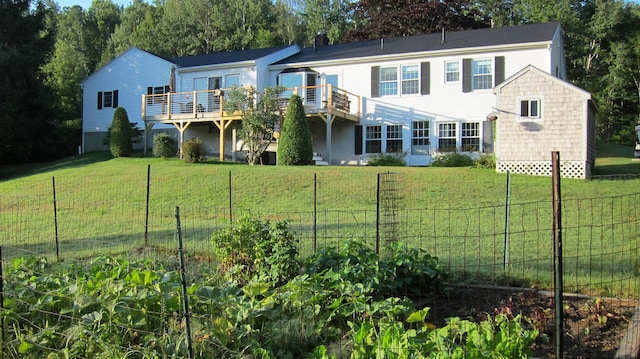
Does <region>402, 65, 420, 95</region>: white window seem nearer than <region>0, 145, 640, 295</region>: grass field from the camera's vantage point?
No

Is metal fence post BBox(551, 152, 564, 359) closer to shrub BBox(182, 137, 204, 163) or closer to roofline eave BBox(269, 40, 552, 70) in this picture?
shrub BBox(182, 137, 204, 163)

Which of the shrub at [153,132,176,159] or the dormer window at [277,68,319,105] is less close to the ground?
the dormer window at [277,68,319,105]

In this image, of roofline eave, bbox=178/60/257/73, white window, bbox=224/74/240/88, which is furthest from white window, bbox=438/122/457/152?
white window, bbox=224/74/240/88

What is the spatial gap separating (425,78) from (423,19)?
18.9 metres

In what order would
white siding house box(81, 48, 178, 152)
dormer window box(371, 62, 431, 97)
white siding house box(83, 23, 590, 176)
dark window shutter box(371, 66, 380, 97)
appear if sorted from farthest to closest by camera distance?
white siding house box(81, 48, 178, 152), dark window shutter box(371, 66, 380, 97), dormer window box(371, 62, 431, 97), white siding house box(83, 23, 590, 176)

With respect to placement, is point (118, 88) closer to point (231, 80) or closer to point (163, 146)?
point (231, 80)

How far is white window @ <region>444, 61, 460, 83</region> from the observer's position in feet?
76.7

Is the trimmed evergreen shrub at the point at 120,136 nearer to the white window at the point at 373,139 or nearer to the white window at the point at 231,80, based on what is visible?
the white window at the point at 231,80

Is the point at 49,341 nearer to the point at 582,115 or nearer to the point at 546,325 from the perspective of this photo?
the point at 546,325

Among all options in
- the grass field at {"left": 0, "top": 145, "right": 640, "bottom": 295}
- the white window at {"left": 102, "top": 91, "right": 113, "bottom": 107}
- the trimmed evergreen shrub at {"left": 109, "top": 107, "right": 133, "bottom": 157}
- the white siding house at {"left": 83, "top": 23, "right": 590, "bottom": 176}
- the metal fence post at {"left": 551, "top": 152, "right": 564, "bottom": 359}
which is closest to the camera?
the metal fence post at {"left": 551, "top": 152, "right": 564, "bottom": 359}

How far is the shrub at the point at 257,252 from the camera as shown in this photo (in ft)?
18.3

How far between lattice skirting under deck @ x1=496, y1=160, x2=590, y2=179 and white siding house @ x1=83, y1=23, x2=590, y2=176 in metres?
4.13

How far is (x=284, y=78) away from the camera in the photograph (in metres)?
27.0

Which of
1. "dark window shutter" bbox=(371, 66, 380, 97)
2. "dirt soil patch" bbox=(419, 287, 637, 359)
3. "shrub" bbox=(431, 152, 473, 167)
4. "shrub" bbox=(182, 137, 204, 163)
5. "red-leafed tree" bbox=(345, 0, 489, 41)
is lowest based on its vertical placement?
"dirt soil patch" bbox=(419, 287, 637, 359)
